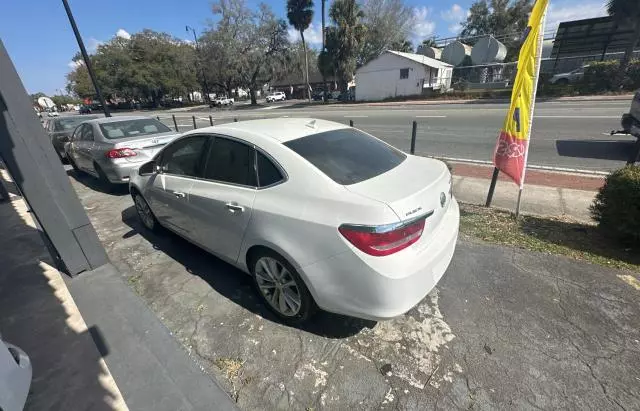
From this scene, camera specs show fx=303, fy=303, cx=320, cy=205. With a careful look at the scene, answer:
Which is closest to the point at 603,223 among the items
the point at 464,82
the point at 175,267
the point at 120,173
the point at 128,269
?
the point at 175,267

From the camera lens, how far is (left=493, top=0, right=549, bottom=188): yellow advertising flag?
347 cm

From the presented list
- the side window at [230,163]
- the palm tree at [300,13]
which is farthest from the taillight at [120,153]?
the palm tree at [300,13]

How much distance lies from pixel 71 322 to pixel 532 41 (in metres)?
5.56

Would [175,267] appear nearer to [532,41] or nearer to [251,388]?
[251,388]

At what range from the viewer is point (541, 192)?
16.8 ft

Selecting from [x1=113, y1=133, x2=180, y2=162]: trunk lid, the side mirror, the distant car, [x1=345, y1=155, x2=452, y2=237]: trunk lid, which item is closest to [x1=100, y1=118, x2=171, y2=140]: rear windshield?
[x1=113, y1=133, x2=180, y2=162]: trunk lid

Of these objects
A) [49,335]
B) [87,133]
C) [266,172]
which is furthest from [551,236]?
[87,133]

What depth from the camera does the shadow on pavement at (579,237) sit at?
327 cm

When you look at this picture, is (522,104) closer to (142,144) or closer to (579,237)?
(579,237)

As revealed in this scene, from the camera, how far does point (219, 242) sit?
2893 millimetres

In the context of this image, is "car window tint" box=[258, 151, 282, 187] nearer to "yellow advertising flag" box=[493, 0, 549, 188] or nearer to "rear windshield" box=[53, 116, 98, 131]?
"yellow advertising flag" box=[493, 0, 549, 188]

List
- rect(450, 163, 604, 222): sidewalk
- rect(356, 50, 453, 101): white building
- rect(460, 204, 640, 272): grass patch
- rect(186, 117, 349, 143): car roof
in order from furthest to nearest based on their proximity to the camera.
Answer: rect(356, 50, 453, 101): white building
rect(450, 163, 604, 222): sidewalk
rect(460, 204, 640, 272): grass patch
rect(186, 117, 349, 143): car roof

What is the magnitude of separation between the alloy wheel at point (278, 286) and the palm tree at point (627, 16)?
88.7 feet

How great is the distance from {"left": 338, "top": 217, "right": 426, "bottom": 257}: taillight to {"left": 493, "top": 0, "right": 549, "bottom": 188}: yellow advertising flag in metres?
2.85
